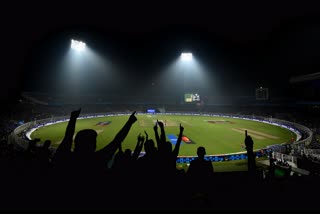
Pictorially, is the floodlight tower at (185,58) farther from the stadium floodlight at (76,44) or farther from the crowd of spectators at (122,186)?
the crowd of spectators at (122,186)

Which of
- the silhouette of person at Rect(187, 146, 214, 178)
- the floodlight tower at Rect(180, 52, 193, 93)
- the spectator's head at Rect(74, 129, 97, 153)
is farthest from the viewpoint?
the floodlight tower at Rect(180, 52, 193, 93)

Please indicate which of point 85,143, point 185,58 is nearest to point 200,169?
point 85,143

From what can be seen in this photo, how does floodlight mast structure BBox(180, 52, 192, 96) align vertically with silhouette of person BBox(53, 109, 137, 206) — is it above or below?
above

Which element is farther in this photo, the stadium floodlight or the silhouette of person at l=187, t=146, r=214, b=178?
the stadium floodlight

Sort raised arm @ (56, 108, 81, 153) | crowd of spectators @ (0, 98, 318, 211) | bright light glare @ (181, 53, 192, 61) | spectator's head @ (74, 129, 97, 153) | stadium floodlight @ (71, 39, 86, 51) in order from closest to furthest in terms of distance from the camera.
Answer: crowd of spectators @ (0, 98, 318, 211)
spectator's head @ (74, 129, 97, 153)
raised arm @ (56, 108, 81, 153)
stadium floodlight @ (71, 39, 86, 51)
bright light glare @ (181, 53, 192, 61)

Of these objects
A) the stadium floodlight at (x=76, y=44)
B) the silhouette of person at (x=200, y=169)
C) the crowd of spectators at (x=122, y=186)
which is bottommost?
the silhouette of person at (x=200, y=169)

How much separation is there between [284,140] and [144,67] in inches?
1987

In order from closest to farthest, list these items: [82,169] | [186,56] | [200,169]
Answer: [82,169]
[200,169]
[186,56]

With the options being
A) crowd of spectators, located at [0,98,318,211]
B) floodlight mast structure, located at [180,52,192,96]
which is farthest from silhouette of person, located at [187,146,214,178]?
floodlight mast structure, located at [180,52,192,96]

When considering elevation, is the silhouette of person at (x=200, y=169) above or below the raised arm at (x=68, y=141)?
below

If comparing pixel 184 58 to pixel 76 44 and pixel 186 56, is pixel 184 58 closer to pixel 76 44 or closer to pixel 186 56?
pixel 186 56

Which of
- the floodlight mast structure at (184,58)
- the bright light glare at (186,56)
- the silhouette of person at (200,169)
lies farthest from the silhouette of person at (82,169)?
the bright light glare at (186,56)

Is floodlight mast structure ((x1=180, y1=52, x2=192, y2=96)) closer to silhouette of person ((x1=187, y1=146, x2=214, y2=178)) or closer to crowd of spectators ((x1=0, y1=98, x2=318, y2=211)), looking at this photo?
silhouette of person ((x1=187, y1=146, x2=214, y2=178))

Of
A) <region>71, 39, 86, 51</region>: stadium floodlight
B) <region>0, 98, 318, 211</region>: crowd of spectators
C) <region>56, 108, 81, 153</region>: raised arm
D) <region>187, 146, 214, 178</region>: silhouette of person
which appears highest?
<region>71, 39, 86, 51</region>: stadium floodlight
